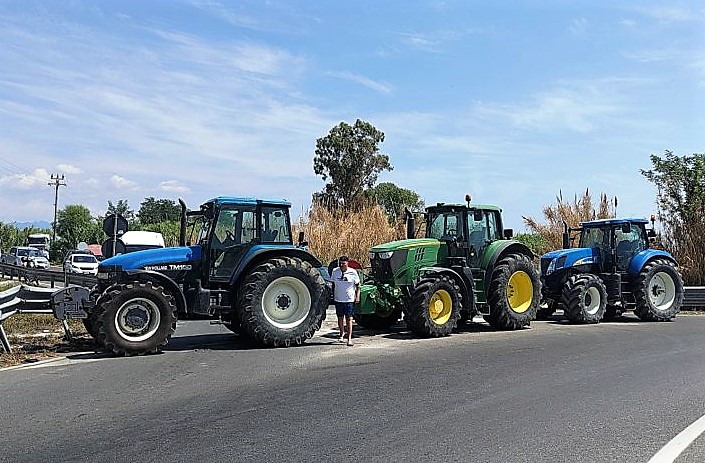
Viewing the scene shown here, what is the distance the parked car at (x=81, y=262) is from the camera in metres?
37.6

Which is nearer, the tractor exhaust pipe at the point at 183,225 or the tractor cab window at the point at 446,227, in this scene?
the tractor exhaust pipe at the point at 183,225

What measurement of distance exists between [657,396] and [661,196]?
18300 mm

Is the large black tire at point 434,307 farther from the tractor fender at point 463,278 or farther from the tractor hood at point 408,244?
the tractor hood at point 408,244

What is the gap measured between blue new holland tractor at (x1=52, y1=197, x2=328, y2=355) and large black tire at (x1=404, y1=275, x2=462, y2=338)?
1855 mm

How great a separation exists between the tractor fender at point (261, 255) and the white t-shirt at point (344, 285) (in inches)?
20.2

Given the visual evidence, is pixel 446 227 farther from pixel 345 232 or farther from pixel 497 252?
pixel 345 232

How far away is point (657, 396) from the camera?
28.1 ft

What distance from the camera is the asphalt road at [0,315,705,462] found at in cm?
638

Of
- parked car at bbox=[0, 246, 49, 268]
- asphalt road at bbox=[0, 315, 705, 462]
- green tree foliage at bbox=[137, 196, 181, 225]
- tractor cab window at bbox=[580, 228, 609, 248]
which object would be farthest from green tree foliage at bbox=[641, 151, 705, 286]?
green tree foliage at bbox=[137, 196, 181, 225]

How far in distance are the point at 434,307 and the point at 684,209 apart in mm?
14040

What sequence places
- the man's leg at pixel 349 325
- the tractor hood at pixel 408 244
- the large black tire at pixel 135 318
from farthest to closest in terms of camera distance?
the tractor hood at pixel 408 244 → the man's leg at pixel 349 325 → the large black tire at pixel 135 318

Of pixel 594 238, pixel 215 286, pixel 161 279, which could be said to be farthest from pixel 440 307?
pixel 594 238

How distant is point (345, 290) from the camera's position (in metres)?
13.0

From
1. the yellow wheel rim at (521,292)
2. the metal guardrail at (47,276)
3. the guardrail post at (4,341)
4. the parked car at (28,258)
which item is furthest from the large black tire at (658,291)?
the parked car at (28,258)
